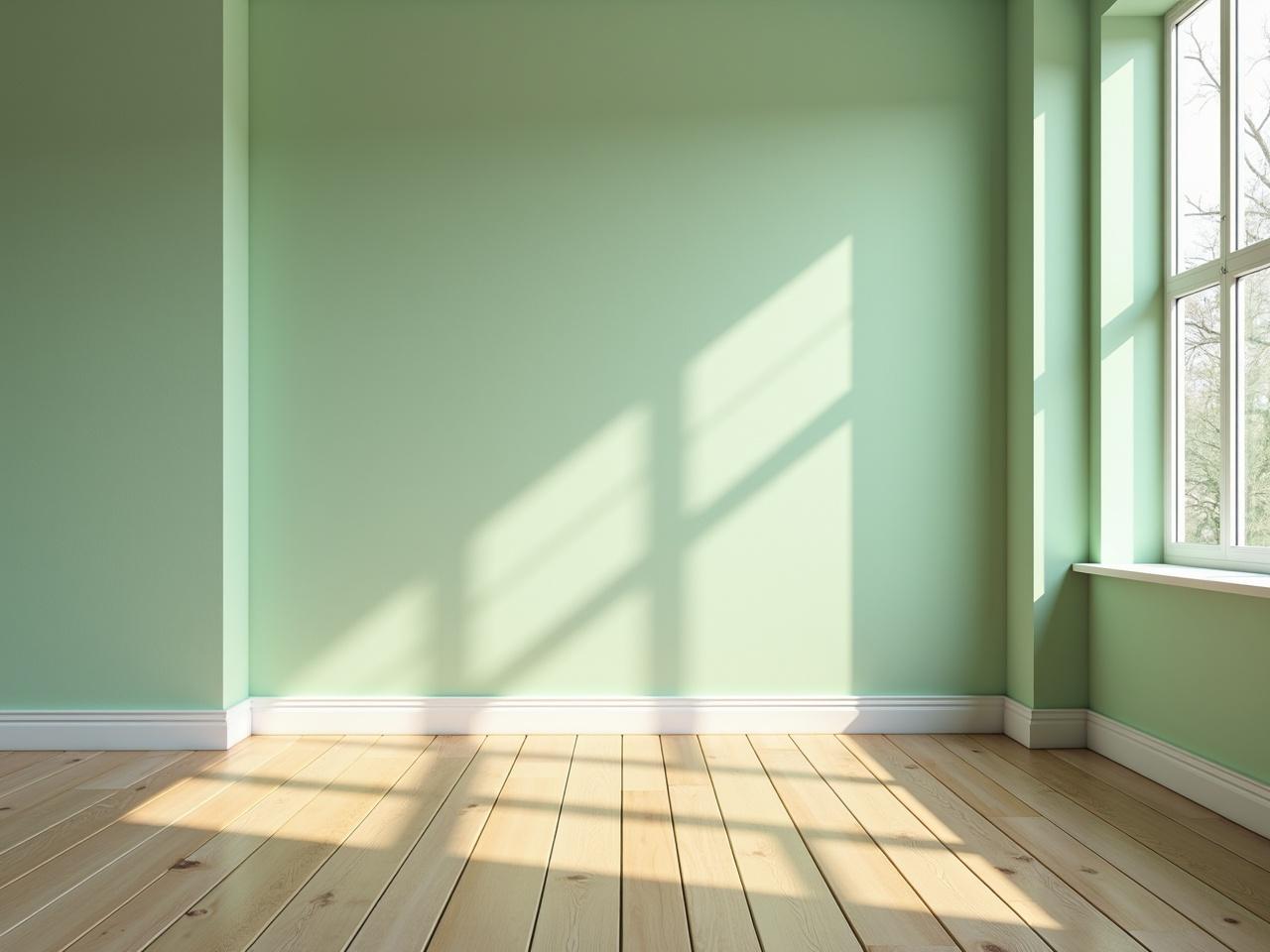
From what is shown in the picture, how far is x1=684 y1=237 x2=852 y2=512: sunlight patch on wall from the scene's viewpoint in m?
3.38

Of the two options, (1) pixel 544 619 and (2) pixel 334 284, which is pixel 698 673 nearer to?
(1) pixel 544 619

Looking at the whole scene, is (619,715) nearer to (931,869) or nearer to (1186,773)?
(931,869)

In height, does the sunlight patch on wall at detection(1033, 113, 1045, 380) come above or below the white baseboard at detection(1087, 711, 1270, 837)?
above

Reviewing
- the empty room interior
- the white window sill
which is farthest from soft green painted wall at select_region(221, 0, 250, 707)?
the white window sill

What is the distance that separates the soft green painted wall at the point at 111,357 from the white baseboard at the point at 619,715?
351 millimetres

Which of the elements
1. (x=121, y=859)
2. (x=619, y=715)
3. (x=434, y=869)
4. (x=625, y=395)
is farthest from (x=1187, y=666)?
(x=121, y=859)

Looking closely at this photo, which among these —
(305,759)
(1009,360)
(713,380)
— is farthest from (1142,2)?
(305,759)

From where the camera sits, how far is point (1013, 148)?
11.1 ft

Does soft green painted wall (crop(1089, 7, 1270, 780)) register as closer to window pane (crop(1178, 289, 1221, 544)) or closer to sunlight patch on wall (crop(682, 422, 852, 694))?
window pane (crop(1178, 289, 1221, 544))

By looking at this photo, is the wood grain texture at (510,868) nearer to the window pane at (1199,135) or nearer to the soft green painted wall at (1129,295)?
the soft green painted wall at (1129,295)

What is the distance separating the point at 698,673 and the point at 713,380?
1.04 meters

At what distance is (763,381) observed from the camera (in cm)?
339

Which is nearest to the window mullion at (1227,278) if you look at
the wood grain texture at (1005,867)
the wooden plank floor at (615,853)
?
the wooden plank floor at (615,853)

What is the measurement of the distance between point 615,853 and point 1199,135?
2748 mm
